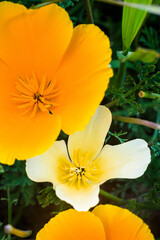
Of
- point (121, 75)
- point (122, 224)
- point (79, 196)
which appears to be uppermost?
point (121, 75)

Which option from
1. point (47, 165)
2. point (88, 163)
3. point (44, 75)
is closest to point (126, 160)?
point (88, 163)

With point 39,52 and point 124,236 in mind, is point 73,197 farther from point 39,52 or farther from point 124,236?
point 39,52

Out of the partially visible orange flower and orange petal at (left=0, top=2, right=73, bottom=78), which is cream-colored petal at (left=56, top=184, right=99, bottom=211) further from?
orange petal at (left=0, top=2, right=73, bottom=78)

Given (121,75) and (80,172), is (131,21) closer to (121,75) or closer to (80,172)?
(121,75)

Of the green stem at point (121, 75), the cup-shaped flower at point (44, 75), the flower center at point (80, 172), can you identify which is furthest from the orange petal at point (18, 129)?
the green stem at point (121, 75)

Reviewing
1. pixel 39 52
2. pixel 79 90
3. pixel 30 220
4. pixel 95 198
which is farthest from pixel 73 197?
pixel 30 220

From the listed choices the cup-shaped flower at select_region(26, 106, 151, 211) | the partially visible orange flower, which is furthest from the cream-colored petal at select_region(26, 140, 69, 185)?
the partially visible orange flower

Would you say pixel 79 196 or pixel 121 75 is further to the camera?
pixel 121 75
